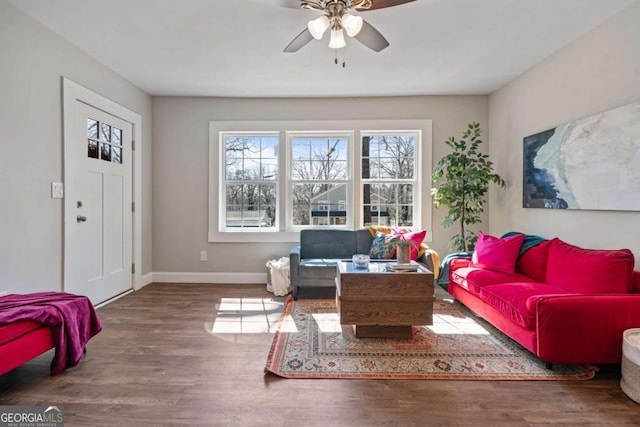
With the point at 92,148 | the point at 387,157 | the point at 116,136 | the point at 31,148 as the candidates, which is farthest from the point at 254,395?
the point at 387,157

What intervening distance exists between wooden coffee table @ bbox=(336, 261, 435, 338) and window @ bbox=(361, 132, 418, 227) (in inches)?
76.2

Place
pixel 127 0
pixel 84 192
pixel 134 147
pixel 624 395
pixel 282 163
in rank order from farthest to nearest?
pixel 282 163 < pixel 134 147 < pixel 84 192 < pixel 127 0 < pixel 624 395

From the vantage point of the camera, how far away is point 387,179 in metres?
4.39

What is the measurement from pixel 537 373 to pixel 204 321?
2645mm

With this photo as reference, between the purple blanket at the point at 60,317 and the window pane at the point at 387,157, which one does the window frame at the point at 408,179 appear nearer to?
the window pane at the point at 387,157

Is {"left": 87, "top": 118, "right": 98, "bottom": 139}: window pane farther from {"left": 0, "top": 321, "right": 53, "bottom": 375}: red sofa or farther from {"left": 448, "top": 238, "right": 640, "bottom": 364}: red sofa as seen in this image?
{"left": 448, "top": 238, "right": 640, "bottom": 364}: red sofa

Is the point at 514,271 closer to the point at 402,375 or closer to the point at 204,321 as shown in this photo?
the point at 402,375

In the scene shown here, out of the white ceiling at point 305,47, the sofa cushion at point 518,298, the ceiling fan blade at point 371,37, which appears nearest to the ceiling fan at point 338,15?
the ceiling fan blade at point 371,37

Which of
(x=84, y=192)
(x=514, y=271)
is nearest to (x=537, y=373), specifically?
(x=514, y=271)

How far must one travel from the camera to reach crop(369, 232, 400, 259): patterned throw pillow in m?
3.73

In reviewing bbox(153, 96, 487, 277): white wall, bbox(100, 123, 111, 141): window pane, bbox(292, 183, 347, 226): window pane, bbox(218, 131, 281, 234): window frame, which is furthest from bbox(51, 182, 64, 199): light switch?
bbox(292, 183, 347, 226): window pane

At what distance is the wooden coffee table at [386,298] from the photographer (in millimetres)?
2496

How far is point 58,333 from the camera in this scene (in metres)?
2.04

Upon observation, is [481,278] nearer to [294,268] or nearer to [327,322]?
[327,322]
